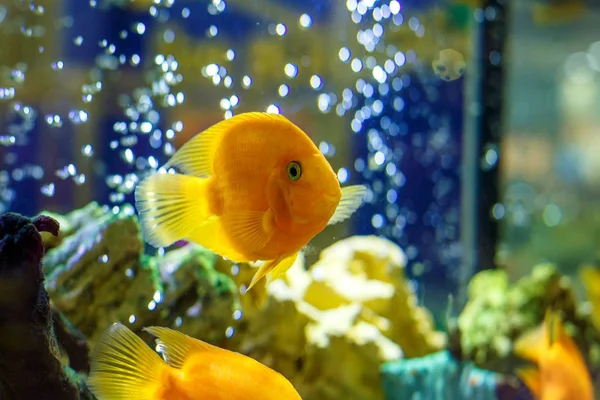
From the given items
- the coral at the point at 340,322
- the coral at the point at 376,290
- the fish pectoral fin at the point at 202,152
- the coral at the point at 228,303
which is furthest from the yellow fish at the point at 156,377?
the coral at the point at 376,290

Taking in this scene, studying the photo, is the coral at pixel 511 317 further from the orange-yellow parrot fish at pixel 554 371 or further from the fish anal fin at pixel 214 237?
the fish anal fin at pixel 214 237

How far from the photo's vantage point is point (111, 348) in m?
0.77

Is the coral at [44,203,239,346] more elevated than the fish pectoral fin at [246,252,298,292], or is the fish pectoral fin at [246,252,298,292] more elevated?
the fish pectoral fin at [246,252,298,292]

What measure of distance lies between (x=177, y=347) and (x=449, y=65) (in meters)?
3.32

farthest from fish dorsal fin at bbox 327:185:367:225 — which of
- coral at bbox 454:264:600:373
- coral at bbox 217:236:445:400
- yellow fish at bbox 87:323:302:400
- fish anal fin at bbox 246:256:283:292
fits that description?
coral at bbox 454:264:600:373

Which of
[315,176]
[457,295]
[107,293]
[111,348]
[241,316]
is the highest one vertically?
[315,176]

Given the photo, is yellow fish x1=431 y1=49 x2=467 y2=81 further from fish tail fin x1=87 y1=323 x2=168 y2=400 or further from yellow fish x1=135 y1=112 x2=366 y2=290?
fish tail fin x1=87 y1=323 x2=168 y2=400

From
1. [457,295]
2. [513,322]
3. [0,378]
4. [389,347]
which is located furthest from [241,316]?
[457,295]

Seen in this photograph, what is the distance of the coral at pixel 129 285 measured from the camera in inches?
46.1

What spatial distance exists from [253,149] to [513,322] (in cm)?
182

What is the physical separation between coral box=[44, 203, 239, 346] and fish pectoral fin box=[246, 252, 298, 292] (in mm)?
328

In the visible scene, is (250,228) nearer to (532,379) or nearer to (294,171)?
(294,171)

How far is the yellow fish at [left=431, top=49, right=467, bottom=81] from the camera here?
12.2 feet

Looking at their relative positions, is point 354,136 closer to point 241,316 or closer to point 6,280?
point 241,316
